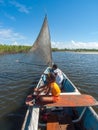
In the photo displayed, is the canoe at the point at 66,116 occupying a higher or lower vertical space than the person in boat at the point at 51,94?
lower

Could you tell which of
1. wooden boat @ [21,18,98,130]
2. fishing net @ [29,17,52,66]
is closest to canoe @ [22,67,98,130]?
wooden boat @ [21,18,98,130]

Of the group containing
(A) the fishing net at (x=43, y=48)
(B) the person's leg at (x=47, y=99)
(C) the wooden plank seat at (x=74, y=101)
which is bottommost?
(C) the wooden plank seat at (x=74, y=101)

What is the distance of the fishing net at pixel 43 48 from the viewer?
1555cm

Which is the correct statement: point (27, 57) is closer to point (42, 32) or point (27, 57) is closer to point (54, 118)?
point (42, 32)

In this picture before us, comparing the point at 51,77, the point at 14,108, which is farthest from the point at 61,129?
the point at 14,108

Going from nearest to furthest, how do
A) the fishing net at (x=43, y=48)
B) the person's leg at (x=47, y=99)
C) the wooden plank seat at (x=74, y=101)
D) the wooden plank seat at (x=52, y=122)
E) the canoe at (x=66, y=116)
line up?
the canoe at (x=66, y=116) < the wooden plank seat at (x=74, y=101) < the person's leg at (x=47, y=99) < the wooden plank seat at (x=52, y=122) < the fishing net at (x=43, y=48)

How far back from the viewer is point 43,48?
1614cm

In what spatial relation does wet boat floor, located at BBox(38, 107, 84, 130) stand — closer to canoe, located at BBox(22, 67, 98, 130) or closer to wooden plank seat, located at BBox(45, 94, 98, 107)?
canoe, located at BBox(22, 67, 98, 130)

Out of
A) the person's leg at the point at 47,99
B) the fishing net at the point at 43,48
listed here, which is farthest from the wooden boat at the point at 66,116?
the fishing net at the point at 43,48

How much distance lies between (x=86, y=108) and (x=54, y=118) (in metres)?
1.61

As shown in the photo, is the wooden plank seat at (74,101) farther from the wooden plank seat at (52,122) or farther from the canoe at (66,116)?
the wooden plank seat at (52,122)

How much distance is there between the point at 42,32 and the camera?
54.7 feet

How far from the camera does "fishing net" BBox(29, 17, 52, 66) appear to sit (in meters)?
15.5

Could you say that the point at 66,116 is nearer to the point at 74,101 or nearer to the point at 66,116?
the point at 66,116
